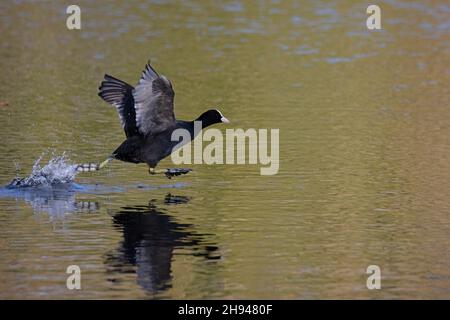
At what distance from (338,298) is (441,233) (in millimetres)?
2520

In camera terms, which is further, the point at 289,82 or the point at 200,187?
the point at 289,82

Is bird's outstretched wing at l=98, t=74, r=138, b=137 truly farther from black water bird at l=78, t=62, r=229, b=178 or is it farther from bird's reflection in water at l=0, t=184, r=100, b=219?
bird's reflection in water at l=0, t=184, r=100, b=219

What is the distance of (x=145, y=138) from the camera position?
43.2ft

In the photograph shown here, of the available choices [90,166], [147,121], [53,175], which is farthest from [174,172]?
[53,175]

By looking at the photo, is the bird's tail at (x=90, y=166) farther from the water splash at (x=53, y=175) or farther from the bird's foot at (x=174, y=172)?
the bird's foot at (x=174, y=172)

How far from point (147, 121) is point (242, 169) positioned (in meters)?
2.00

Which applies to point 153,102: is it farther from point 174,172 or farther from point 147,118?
point 174,172

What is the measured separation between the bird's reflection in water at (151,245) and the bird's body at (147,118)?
3.02ft

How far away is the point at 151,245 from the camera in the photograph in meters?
10.6

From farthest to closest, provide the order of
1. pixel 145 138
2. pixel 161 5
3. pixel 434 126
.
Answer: pixel 161 5, pixel 434 126, pixel 145 138

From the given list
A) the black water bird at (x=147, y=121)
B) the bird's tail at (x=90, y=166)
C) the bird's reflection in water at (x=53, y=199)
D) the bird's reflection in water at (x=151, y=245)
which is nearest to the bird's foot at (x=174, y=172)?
the black water bird at (x=147, y=121)

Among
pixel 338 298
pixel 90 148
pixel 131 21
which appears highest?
pixel 131 21

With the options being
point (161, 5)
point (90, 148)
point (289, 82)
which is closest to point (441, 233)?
point (90, 148)

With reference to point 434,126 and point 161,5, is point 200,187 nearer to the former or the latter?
point 434,126
